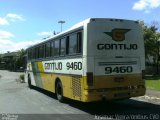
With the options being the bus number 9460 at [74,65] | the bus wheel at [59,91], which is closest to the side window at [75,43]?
the bus number 9460 at [74,65]

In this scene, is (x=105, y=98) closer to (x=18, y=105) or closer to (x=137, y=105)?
(x=137, y=105)

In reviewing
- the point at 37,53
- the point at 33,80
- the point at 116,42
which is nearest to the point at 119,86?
the point at 116,42

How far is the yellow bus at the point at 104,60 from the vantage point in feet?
44.2

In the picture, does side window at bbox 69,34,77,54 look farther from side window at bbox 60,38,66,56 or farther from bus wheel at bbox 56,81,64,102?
bus wheel at bbox 56,81,64,102

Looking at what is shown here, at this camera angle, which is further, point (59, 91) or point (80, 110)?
point (59, 91)

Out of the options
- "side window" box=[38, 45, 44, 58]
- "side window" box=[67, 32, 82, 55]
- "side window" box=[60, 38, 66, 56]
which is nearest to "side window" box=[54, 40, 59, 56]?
"side window" box=[60, 38, 66, 56]

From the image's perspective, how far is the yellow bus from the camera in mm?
13484

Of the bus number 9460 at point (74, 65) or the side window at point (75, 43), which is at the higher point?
the side window at point (75, 43)

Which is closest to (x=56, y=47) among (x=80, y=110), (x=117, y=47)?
(x=80, y=110)

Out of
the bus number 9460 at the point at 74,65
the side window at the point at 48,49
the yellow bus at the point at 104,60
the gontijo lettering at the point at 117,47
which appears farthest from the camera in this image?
the side window at the point at 48,49

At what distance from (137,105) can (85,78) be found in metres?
3.01

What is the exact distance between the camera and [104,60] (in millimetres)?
13781

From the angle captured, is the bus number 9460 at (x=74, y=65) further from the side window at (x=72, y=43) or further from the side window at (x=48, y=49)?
the side window at (x=48, y=49)

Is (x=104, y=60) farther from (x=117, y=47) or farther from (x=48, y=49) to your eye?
(x=48, y=49)
